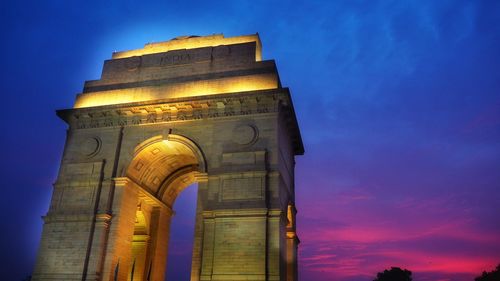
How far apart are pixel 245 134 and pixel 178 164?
7.34 m

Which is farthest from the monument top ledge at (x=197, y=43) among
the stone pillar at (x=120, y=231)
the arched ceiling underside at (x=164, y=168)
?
the stone pillar at (x=120, y=231)

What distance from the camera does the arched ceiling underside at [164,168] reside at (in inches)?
947

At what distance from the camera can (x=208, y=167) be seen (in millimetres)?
22312

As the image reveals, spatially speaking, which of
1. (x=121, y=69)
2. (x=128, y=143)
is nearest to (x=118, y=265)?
(x=128, y=143)

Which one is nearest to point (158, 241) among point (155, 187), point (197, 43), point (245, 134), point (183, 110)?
point (155, 187)

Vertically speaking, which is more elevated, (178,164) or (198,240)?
(178,164)

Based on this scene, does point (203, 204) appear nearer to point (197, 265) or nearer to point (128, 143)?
point (197, 265)

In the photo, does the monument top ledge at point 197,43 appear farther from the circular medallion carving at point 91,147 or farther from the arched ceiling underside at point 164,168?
the arched ceiling underside at point 164,168

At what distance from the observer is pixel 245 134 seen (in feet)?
73.9

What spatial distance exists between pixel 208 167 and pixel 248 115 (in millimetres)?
3513

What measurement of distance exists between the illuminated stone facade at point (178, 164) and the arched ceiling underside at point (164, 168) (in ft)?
0.33

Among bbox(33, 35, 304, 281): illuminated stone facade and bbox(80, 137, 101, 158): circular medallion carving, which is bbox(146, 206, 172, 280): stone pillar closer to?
bbox(33, 35, 304, 281): illuminated stone facade

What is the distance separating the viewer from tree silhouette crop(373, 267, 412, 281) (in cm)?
6075

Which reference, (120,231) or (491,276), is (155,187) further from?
(491,276)
